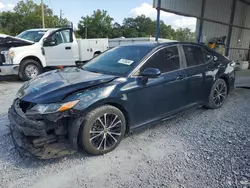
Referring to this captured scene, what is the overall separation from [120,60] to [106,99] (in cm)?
97

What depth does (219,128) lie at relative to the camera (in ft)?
12.3

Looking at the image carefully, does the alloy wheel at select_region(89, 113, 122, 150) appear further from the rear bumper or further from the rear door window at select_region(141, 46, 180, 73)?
the rear bumper

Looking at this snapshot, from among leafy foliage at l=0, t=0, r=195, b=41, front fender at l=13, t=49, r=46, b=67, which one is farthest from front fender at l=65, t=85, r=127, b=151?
leafy foliage at l=0, t=0, r=195, b=41

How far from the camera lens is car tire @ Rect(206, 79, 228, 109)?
4453 millimetres

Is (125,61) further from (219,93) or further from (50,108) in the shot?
(219,93)

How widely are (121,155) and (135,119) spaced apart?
56 cm

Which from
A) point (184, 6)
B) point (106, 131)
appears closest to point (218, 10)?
point (184, 6)

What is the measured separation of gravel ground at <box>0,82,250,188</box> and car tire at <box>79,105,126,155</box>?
0.13 metres

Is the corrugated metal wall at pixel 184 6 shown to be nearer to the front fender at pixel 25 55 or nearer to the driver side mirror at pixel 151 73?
the front fender at pixel 25 55

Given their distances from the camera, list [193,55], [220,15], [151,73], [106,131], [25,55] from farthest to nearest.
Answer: [220,15]
[25,55]
[193,55]
[151,73]
[106,131]

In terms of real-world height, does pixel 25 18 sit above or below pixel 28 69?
above

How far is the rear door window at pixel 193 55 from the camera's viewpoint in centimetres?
392

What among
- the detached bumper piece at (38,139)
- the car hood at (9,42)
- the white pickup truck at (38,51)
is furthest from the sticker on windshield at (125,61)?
the car hood at (9,42)

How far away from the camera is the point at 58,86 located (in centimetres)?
276
